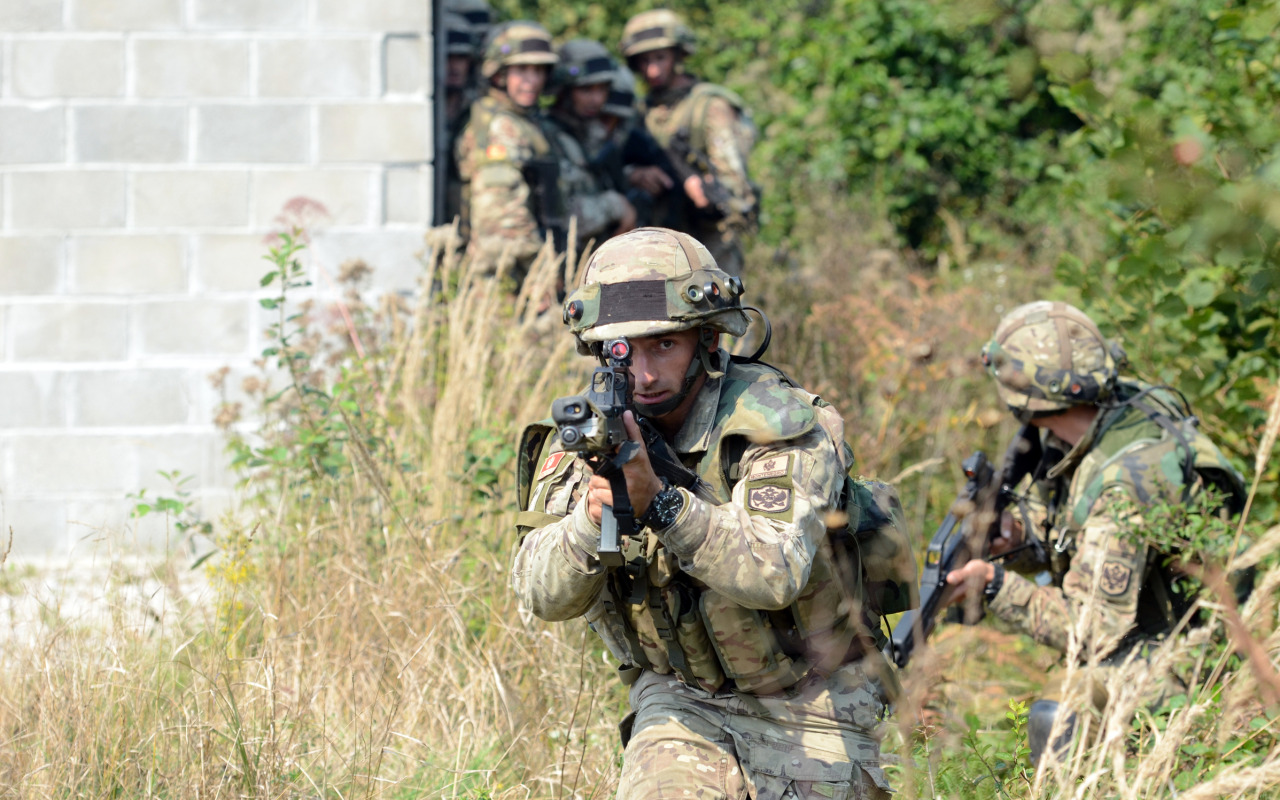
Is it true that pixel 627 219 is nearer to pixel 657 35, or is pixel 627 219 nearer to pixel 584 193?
pixel 584 193

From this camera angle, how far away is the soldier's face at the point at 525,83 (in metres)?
7.26

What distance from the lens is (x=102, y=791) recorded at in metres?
2.85

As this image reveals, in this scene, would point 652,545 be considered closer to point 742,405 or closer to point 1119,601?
point 742,405

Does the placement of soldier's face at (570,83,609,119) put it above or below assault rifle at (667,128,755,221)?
above

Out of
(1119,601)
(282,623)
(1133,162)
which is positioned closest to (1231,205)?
(1133,162)

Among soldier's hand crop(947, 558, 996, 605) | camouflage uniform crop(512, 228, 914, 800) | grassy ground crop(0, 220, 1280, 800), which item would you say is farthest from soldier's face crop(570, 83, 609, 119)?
camouflage uniform crop(512, 228, 914, 800)

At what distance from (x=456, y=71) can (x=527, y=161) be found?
54.3 inches

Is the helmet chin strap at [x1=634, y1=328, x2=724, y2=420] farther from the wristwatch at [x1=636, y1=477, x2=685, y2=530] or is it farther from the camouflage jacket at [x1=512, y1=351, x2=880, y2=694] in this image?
the wristwatch at [x1=636, y1=477, x2=685, y2=530]

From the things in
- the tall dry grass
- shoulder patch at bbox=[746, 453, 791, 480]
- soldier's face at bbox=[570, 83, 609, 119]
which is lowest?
the tall dry grass

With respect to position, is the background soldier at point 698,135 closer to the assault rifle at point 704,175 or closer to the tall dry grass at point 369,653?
the assault rifle at point 704,175

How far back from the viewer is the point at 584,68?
26.2 ft

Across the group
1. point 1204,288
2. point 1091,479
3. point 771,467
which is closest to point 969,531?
point 1091,479

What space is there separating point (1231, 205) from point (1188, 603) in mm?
2790

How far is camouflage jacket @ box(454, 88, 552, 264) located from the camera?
677 centimetres
